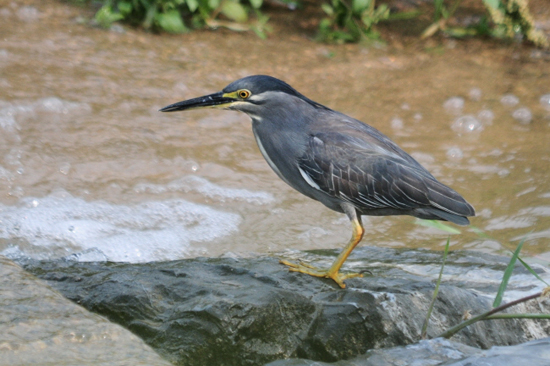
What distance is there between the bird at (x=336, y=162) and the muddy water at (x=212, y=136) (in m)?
0.83

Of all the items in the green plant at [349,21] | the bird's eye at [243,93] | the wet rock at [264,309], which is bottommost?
the wet rock at [264,309]

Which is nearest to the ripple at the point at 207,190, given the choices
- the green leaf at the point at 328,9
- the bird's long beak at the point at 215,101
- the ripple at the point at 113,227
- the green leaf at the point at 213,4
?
the ripple at the point at 113,227

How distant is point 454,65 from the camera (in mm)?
8258

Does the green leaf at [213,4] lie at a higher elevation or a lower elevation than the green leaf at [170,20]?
higher

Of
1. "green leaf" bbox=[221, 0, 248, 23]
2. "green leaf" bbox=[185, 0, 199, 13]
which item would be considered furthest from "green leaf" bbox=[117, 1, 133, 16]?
"green leaf" bbox=[221, 0, 248, 23]

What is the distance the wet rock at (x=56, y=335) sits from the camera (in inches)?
87.9

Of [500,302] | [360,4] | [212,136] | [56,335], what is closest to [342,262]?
[500,302]

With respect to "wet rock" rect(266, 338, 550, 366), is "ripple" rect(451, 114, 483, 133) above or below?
above

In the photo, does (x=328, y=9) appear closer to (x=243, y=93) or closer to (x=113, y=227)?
(x=113, y=227)

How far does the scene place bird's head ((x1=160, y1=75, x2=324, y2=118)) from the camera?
11.9 ft

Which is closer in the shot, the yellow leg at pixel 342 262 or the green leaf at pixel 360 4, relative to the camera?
the yellow leg at pixel 342 262

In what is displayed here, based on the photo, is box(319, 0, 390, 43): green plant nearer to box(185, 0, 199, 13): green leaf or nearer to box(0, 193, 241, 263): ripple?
box(185, 0, 199, 13): green leaf

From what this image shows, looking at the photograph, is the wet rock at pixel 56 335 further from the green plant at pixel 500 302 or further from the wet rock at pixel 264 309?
the green plant at pixel 500 302

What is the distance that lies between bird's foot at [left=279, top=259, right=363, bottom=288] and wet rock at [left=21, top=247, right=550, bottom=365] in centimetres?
6
